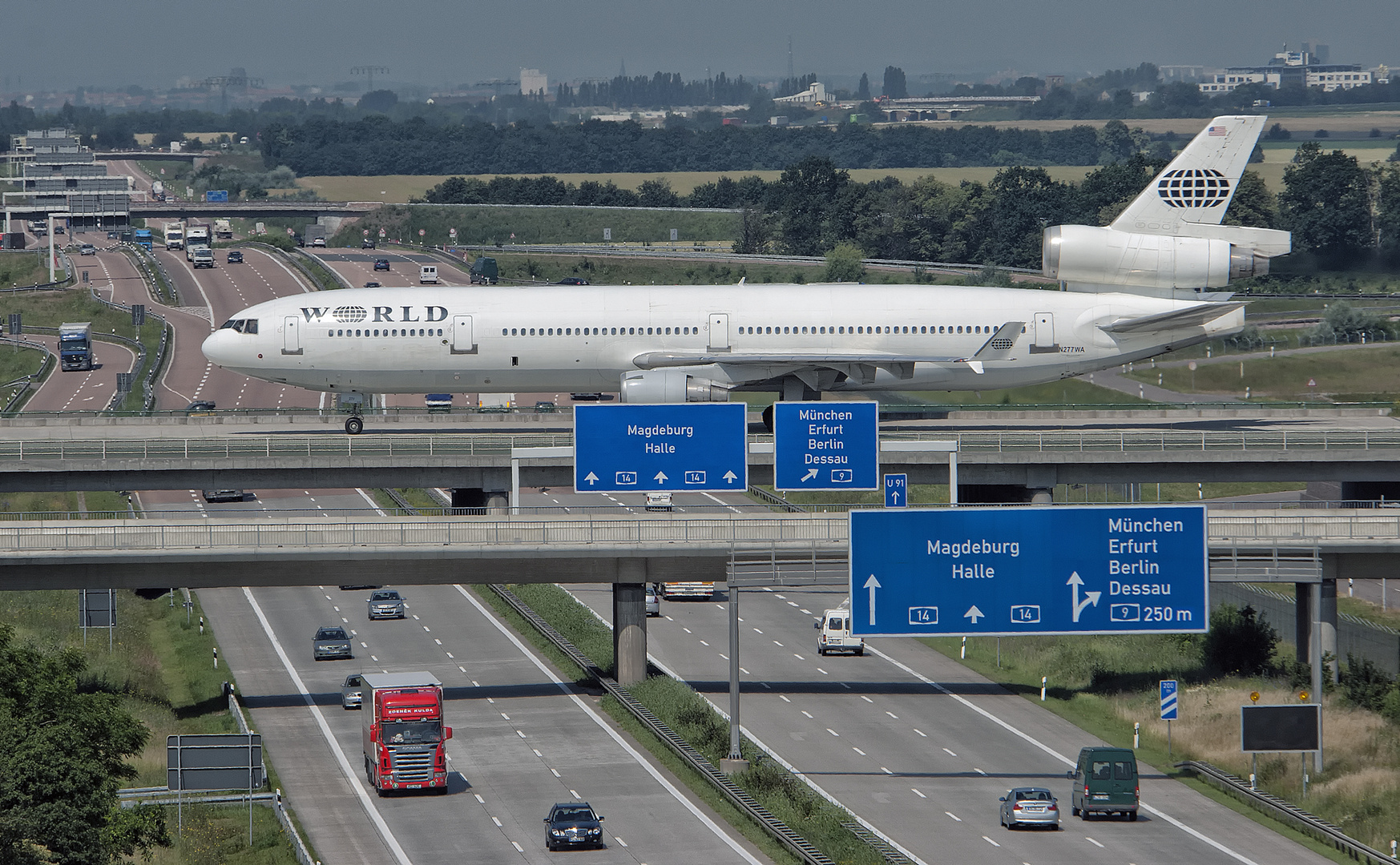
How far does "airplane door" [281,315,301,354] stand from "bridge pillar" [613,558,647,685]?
25406mm

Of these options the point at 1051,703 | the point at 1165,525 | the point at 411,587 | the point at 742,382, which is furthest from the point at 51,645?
the point at 1165,525

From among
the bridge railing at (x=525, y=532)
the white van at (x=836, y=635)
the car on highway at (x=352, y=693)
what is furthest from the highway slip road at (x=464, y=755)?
the white van at (x=836, y=635)

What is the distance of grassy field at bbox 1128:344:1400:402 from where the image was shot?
138 m

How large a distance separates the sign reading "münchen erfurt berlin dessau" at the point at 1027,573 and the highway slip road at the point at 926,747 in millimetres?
4725

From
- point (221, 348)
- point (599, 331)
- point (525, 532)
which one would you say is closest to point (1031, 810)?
point (525, 532)

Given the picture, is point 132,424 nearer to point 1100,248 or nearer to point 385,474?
point 385,474

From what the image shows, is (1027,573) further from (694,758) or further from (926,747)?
(694,758)

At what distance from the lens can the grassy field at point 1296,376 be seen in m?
138

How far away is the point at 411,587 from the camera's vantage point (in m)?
101

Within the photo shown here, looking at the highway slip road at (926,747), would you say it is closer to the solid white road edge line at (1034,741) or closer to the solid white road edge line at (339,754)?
the solid white road edge line at (1034,741)

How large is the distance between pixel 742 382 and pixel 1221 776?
34.6 m

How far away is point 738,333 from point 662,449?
19496 mm

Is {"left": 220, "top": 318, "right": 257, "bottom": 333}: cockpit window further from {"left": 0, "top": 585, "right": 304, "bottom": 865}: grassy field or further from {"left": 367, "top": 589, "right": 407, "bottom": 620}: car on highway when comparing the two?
{"left": 367, "top": 589, "right": 407, "bottom": 620}: car on highway

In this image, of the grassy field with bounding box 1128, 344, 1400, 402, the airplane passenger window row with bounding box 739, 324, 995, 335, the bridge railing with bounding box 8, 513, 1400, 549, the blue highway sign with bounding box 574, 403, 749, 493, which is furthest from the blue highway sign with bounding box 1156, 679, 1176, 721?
the grassy field with bounding box 1128, 344, 1400, 402
